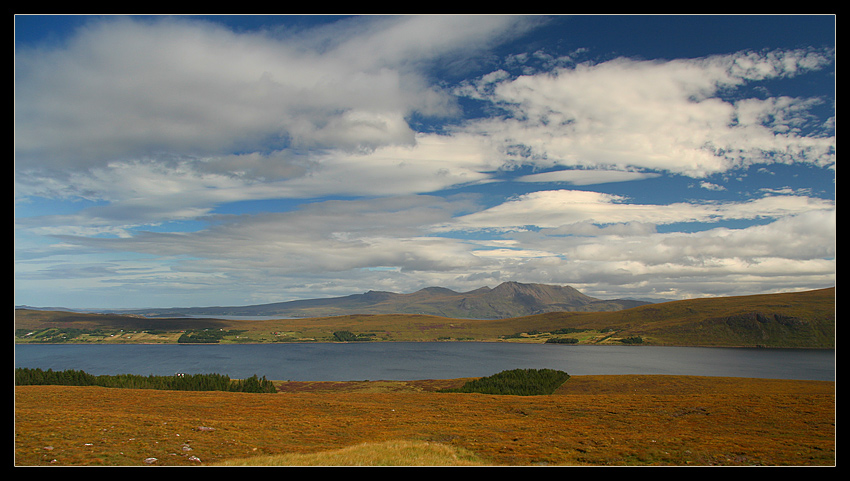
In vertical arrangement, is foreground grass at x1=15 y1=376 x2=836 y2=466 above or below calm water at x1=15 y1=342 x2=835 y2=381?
above

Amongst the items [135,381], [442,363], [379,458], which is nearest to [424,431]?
[379,458]

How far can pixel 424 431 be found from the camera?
31.2 meters

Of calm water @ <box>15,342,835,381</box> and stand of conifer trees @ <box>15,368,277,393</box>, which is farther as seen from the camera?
calm water @ <box>15,342,835,381</box>

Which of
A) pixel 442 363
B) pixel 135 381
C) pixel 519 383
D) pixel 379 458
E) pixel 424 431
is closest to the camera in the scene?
pixel 379 458

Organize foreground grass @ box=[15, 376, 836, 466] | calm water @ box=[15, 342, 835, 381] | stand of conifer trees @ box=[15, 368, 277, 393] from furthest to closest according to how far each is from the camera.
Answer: calm water @ box=[15, 342, 835, 381], stand of conifer trees @ box=[15, 368, 277, 393], foreground grass @ box=[15, 376, 836, 466]

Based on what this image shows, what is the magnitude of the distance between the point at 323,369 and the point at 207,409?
363 feet

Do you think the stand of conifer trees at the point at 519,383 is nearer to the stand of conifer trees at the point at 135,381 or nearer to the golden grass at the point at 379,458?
the stand of conifer trees at the point at 135,381

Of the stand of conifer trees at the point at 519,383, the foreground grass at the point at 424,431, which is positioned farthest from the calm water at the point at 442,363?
the foreground grass at the point at 424,431

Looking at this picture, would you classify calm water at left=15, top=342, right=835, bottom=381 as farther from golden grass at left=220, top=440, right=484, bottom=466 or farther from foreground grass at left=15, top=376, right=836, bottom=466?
golden grass at left=220, top=440, right=484, bottom=466

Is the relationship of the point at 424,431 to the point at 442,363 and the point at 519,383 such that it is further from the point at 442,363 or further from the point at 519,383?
→ the point at 442,363

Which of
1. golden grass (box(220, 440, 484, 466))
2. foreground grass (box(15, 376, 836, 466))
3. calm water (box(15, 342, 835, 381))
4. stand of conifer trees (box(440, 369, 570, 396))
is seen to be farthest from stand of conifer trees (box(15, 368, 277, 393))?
golden grass (box(220, 440, 484, 466))

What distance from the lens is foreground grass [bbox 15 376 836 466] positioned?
68.8 ft
